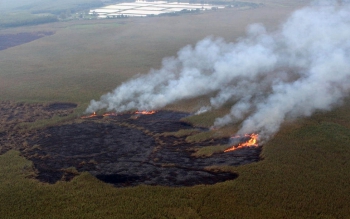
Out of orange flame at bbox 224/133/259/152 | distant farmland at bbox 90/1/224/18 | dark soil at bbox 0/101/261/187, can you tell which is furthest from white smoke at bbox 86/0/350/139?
distant farmland at bbox 90/1/224/18

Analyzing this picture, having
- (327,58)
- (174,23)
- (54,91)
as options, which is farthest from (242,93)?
(174,23)

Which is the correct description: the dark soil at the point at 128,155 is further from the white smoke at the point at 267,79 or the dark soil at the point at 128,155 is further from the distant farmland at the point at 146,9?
the distant farmland at the point at 146,9

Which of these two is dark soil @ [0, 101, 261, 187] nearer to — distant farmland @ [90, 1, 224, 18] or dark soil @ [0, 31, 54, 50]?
dark soil @ [0, 31, 54, 50]

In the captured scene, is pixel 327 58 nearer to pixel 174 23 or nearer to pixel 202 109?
pixel 202 109

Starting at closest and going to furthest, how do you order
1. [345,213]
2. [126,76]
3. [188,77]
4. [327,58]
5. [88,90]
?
1. [345,213]
2. [327,58]
3. [188,77]
4. [88,90]
5. [126,76]

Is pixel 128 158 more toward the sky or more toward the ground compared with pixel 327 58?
more toward the ground

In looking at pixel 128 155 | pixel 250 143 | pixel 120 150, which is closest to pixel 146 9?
pixel 120 150

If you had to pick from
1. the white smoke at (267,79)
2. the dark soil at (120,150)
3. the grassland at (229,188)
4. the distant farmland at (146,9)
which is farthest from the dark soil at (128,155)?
the distant farmland at (146,9)

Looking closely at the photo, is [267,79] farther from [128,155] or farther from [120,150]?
[128,155]
